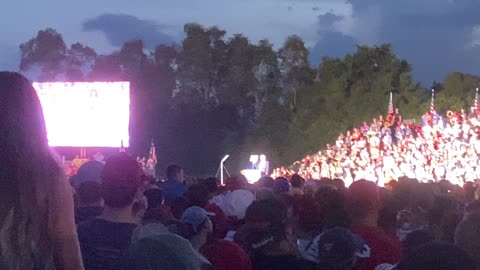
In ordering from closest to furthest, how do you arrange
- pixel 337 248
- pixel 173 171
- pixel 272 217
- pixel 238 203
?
1. pixel 337 248
2. pixel 272 217
3. pixel 238 203
4. pixel 173 171

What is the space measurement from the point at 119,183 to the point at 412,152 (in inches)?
1181

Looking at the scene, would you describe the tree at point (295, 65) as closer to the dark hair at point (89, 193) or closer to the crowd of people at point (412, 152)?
the crowd of people at point (412, 152)

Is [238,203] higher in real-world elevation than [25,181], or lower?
lower

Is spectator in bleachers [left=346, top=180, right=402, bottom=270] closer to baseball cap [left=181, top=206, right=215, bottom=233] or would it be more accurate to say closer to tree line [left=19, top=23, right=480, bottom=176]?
baseball cap [left=181, top=206, right=215, bottom=233]

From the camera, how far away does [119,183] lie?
4906 millimetres

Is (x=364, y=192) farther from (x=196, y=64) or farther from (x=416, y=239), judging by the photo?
(x=196, y=64)

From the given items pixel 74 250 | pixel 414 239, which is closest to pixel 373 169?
pixel 414 239

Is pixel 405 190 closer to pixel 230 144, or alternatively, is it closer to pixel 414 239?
pixel 414 239

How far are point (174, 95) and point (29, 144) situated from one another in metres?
64.8

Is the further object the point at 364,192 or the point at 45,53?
the point at 45,53

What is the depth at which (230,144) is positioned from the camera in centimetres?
6012

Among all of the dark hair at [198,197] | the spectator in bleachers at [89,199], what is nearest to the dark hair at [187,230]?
the spectator in bleachers at [89,199]

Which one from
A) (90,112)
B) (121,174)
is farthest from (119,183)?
(90,112)

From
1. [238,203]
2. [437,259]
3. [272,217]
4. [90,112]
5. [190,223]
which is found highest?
[90,112]
